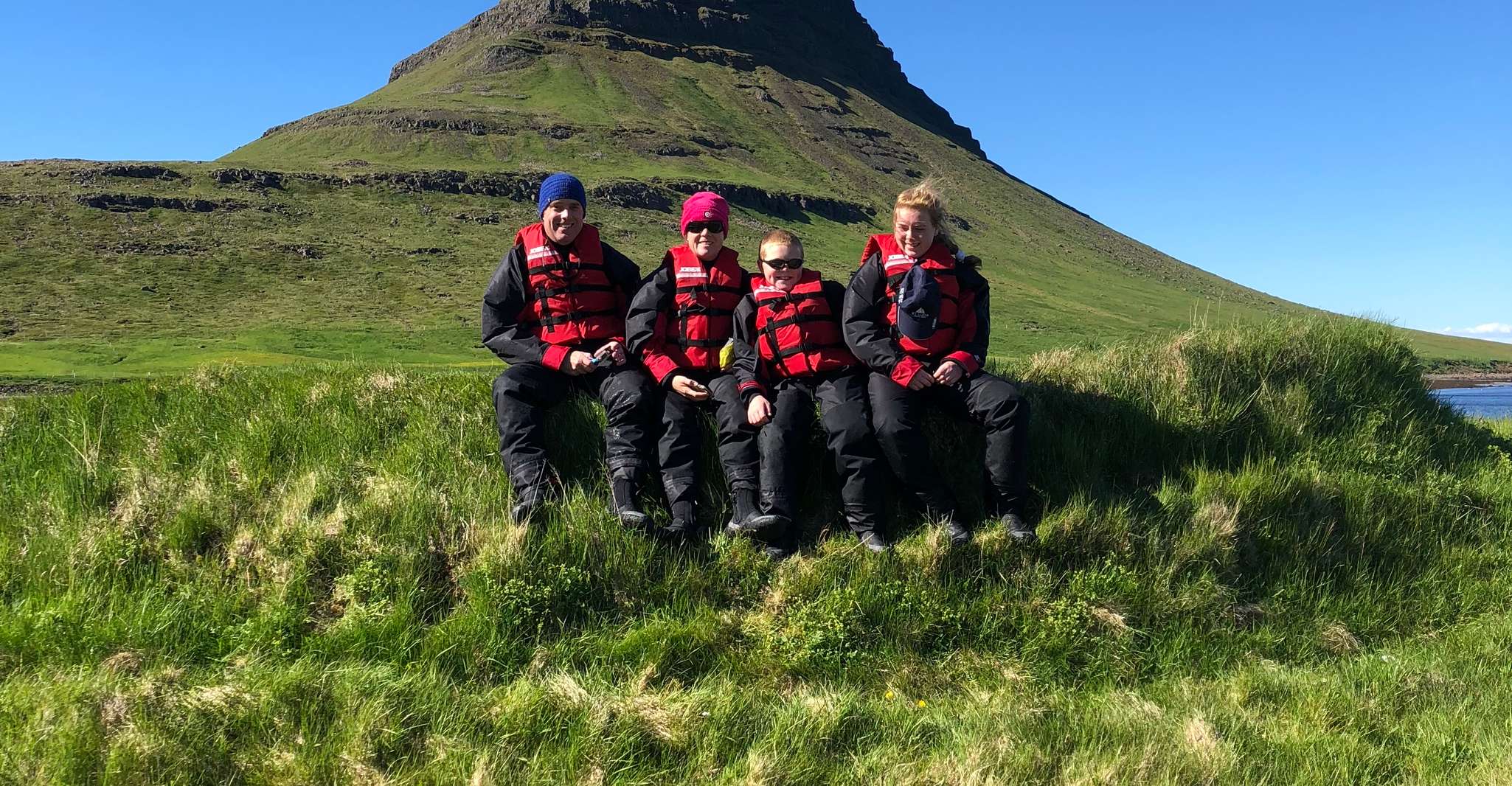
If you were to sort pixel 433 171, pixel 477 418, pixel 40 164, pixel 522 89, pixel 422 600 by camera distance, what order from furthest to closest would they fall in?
pixel 522 89
pixel 433 171
pixel 40 164
pixel 477 418
pixel 422 600

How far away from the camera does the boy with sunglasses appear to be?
4.91m

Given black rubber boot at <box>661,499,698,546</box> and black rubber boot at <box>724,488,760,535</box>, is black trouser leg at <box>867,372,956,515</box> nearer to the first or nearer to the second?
black rubber boot at <box>724,488,760,535</box>

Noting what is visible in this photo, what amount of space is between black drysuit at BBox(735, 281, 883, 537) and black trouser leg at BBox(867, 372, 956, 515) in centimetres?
9

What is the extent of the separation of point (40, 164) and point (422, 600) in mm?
134368

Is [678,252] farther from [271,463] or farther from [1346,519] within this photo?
[1346,519]

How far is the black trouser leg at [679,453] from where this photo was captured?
16.4 feet

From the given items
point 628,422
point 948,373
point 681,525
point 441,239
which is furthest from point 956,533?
point 441,239

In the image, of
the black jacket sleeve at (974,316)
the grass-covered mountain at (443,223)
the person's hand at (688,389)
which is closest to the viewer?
the person's hand at (688,389)

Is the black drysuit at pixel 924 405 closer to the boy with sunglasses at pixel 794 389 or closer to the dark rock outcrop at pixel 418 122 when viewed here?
the boy with sunglasses at pixel 794 389

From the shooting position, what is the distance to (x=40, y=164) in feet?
332

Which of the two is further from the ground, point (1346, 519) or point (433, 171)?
point (433, 171)

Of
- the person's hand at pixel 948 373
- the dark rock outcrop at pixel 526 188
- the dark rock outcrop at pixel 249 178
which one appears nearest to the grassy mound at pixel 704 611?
the person's hand at pixel 948 373

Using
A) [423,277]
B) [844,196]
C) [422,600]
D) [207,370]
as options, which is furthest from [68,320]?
[844,196]

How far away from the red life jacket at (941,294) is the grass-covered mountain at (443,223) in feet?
11.8
